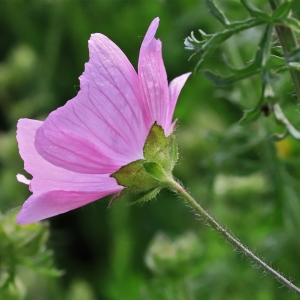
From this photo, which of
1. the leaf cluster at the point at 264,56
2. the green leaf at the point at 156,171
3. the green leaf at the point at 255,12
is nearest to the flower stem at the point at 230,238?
the green leaf at the point at 156,171

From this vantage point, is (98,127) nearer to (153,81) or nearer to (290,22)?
(153,81)

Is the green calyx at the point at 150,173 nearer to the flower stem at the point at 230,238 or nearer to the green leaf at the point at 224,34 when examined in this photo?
the flower stem at the point at 230,238

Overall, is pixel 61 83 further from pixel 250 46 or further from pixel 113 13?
pixel 250 46

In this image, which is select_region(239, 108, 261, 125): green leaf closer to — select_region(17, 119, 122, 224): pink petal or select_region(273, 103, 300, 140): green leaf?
select_region(273, 103, 300, 140): green leaf

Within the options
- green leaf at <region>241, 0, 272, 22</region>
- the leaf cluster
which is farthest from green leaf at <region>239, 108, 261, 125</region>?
green leaf at <region>241, 0, 272, 22</region>

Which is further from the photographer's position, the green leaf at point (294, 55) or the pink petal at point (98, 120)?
the pink petal at point (98, 120)

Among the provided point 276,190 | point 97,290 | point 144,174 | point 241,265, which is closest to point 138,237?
point 97,290
